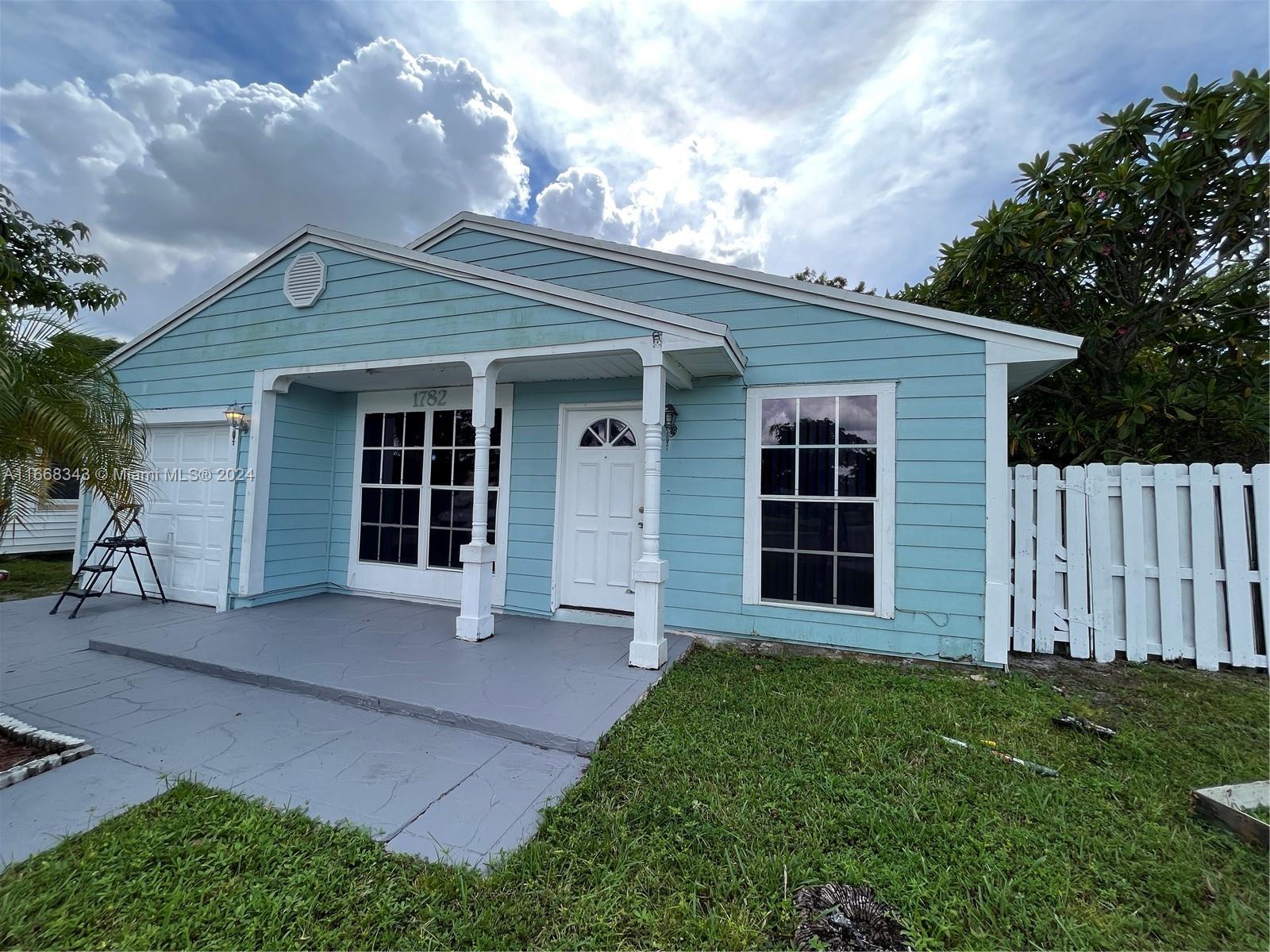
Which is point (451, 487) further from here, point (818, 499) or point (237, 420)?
point (818, 499)

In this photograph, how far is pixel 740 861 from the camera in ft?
6.19

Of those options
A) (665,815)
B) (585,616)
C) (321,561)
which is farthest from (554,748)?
(321,561)

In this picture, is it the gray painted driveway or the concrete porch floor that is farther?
the concrete porch floor

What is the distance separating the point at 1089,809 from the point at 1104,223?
5543mm

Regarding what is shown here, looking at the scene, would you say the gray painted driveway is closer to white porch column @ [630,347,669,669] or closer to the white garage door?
white porch column @ [630,347,669,669]

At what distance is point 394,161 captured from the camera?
866cm

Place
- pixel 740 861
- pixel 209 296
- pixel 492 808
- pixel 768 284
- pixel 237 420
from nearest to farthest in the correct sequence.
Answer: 1. pixel 740 861
2. pixel 492 808
3. pixel 768 284
4. pixel 237 420
5. pixel 209 296

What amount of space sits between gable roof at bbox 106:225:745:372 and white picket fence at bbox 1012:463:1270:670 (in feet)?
9.64

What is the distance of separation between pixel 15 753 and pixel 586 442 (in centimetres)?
411

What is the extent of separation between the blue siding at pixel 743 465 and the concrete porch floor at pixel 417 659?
742 millimetres

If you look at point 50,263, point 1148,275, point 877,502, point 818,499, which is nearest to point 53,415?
point 818,499

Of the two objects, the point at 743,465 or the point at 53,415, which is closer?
the point at 53,415

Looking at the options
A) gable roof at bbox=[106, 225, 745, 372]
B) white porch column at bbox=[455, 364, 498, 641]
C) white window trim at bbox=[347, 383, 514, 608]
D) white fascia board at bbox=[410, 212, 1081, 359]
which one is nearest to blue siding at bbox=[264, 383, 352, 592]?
white window trim at bbox=[347, 383, 514, 608]

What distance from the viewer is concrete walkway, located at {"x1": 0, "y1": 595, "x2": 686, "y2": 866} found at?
85.2 inches
